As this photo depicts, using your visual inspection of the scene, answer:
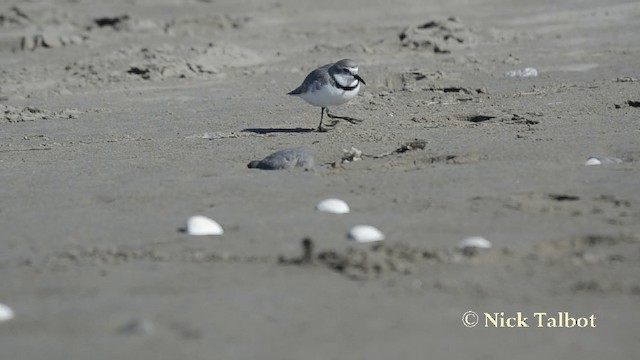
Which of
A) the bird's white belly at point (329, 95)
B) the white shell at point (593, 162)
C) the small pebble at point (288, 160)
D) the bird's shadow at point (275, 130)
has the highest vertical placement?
the bird's white belly at point (329, 95)

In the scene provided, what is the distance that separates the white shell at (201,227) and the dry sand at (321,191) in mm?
92

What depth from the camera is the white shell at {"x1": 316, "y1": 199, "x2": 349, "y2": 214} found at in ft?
19.8

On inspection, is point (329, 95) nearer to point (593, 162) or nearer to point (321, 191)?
point (321, 191)

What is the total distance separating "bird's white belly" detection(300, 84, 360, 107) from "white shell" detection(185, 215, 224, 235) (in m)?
3.24

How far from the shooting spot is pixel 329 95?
877 cm

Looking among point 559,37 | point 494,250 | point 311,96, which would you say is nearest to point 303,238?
point 494,250

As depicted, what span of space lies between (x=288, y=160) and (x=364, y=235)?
1.90 meters

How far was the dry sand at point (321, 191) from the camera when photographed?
430cm

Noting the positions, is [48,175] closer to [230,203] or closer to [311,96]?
[230,203]

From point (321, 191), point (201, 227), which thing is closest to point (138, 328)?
point (201, 227)

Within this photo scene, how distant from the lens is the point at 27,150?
28.1 feet

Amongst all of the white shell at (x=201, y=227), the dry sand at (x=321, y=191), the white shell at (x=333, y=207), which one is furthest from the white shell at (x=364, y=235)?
the white shell at (x=201, y=227)

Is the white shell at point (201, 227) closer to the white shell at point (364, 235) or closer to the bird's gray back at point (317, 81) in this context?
the white shell at point (364, 235)

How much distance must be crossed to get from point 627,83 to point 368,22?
15.5 ft
